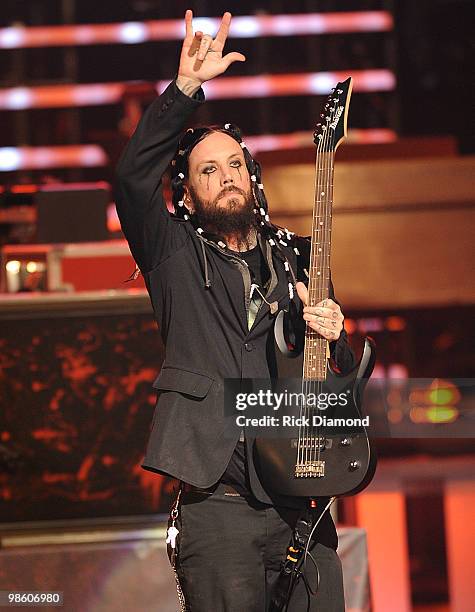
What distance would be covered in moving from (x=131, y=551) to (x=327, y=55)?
11.0 ft

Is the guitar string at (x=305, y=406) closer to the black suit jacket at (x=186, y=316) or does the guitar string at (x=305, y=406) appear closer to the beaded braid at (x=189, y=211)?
the black suit jacket at (x=186, y=316)

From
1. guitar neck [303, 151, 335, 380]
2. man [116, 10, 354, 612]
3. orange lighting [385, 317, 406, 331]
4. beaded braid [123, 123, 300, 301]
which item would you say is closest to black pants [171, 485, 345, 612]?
man [116, 10, 354, 612]

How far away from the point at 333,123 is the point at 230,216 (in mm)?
282

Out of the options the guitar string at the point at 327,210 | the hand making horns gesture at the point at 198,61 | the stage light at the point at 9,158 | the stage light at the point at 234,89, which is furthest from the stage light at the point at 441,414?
the hand making horns gesture at the point at 198,61

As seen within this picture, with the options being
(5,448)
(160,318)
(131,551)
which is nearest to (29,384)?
(5,448)

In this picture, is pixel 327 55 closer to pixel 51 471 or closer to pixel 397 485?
pixel 397 485

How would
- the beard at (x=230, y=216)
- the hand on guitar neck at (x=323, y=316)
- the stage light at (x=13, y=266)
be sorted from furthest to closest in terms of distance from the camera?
the stage light at (x=13, y=266)
the beard at (x=230, y=216)
the hand on guitar neck at (x=323, y=316)

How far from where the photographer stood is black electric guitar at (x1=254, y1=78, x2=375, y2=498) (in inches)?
77.0

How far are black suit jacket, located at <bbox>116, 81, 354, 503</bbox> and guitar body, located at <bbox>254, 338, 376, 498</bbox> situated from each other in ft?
0.13

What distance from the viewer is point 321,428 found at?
2000 millimetres

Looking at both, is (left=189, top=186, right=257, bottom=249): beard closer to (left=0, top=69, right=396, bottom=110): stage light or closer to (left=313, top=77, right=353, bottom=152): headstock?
(left=313, top=77, right=353, bottom=152): headstock

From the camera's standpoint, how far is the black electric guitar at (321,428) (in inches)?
77.0

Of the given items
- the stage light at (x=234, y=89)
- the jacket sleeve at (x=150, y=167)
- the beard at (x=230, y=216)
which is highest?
the stage light at (x=234, y=89)

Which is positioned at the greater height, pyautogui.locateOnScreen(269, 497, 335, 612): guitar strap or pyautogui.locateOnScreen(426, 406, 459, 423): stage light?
pyautogui.locateOnScreen(269, 497, 335, 612): guitar strap
